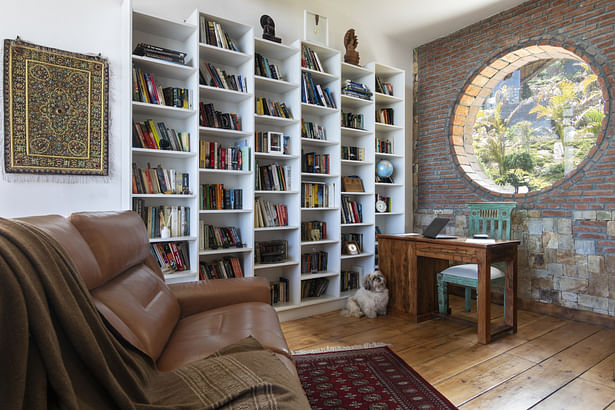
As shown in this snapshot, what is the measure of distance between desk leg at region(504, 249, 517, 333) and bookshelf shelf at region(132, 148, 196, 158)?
268 centimetres

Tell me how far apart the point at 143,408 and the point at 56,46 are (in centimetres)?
274

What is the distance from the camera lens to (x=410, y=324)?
3219 mm

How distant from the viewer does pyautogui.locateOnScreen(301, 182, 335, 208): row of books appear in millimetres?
3674

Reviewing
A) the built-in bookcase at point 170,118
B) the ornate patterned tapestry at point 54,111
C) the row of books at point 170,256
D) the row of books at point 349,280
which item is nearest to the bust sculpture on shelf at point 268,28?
the built-in bookcase at point 170,118

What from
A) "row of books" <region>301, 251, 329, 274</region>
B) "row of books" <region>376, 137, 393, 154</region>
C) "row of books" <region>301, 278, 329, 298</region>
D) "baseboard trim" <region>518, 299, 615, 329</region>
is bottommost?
"baseboard trim" <region>518, 299, 615, 329</region>

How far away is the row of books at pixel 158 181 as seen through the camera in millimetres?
2834

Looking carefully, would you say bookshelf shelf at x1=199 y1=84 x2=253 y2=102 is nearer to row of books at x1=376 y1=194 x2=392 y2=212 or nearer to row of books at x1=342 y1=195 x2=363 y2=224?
row of books at x1=342 y1=195 x2=363 y2=224

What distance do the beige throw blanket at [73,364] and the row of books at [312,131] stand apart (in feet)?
8.77

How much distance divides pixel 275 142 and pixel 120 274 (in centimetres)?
197

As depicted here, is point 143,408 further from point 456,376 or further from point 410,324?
point 410,324

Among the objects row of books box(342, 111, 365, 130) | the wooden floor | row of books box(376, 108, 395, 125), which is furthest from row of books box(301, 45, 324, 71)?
the wooden floor

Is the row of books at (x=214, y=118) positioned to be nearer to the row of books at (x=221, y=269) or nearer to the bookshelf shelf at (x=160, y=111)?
the bookshelf shelf at (x=160, y=111)

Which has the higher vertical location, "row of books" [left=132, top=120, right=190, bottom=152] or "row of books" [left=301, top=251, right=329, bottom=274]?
"row of books" [left=132, top=120, right=190, bottom=152]

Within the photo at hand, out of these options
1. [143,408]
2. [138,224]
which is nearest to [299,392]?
[143,408]
